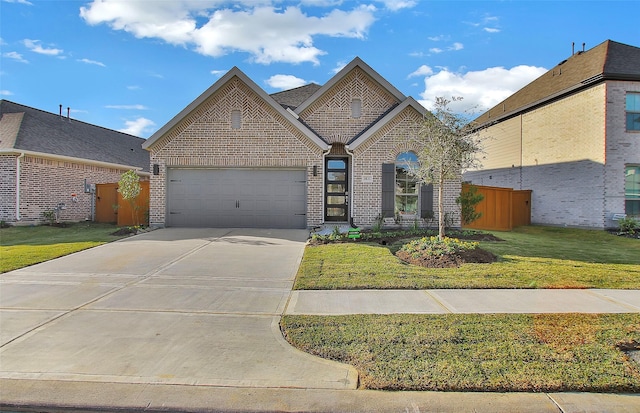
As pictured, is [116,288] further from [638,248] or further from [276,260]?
[638,248]

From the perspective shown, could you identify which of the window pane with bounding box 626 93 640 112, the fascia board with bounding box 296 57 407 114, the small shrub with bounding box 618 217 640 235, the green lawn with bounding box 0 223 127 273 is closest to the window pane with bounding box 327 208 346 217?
the fascia board with bounding box 296 57 407 114

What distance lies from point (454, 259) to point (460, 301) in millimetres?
2998

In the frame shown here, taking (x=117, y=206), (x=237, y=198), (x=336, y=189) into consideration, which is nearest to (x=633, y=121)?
(x=336, y=189)

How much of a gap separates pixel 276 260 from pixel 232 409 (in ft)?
19.6

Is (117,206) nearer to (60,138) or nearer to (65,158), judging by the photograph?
(65,158)

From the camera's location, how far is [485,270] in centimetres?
779

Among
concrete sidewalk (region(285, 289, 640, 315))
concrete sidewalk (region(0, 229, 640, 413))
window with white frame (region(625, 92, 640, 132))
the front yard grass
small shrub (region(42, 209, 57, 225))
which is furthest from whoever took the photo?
small shrub (region(42, 209, 57, 225))

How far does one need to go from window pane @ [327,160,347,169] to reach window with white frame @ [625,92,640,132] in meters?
11.5

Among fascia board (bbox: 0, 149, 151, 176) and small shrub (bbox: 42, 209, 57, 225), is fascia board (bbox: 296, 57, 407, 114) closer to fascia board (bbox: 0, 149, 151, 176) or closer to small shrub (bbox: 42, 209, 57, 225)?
fascia board (bbox: 0, 149, 151, 176)

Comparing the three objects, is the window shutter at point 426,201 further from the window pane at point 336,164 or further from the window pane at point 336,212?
the window pane at point 336,164

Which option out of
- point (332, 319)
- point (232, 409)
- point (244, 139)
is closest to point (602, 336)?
point (332, 319)

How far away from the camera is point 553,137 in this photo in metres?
18.0

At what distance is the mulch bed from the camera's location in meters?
8.41

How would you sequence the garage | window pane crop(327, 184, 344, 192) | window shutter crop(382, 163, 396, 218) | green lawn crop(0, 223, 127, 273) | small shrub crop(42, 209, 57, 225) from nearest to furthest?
green lawn crop(0, 223, 127, 273) < window shutter crop(382, 163, 396, 218) < the garage < window pane crop(327, 184, 344, 192) < small shrub crop(42, 209, 57, 225)
